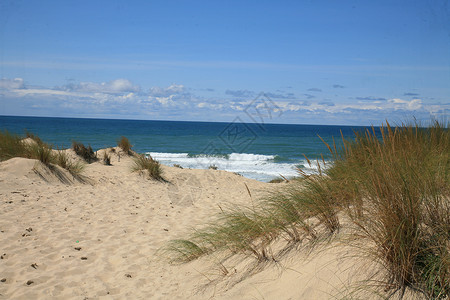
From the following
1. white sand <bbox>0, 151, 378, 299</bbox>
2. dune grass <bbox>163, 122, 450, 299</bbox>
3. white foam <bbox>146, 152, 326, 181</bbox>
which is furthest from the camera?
white foam <bbox>146, 152, 326, 181</bbox>

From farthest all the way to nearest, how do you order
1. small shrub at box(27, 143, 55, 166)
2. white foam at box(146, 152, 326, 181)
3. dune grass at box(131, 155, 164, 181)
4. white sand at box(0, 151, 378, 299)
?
white foam at box(146, 152, 326, 181) < dune grass at box(131, 155, 164, 181) < small shrub at box(27, 143, 55, 166) < white sand at box(0, 151, 378, 299)

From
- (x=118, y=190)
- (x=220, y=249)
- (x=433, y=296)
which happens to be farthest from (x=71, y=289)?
(x=118, y=190)

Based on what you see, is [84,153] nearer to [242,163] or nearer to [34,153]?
[34,153]

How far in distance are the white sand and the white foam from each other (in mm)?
9547

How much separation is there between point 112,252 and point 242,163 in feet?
60.0

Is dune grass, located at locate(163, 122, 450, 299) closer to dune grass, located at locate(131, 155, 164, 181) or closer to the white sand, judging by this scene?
the white sand

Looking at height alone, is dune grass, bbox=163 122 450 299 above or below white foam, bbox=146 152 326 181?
above

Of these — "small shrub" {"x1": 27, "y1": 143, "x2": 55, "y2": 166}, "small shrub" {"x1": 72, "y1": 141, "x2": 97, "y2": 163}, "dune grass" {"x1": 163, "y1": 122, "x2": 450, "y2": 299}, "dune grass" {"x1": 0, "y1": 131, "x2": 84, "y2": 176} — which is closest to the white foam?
"small shrub" {"x1": 72, "y1": 141, "x2": 97, "y2": 163}

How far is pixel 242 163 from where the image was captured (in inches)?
891

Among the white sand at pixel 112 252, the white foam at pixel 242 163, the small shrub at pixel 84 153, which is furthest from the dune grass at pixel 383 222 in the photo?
the white foam at pixel 242 163

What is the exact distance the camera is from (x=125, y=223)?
5996 millimetres

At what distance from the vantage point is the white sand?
276 cm

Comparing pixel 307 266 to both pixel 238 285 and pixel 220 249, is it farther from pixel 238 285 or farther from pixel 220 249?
pixel 220 249

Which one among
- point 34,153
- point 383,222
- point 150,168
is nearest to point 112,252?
point 383,222
